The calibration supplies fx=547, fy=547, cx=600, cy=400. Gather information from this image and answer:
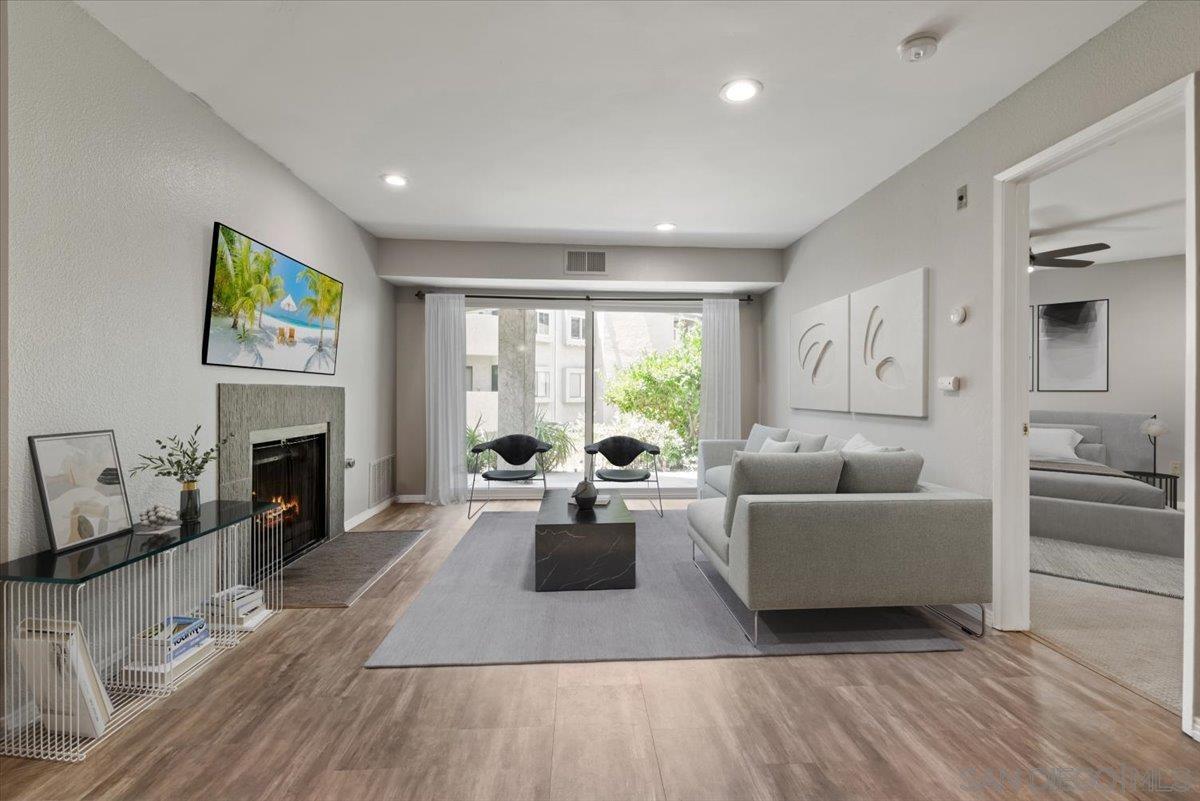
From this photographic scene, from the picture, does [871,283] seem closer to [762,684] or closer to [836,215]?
[836,215]

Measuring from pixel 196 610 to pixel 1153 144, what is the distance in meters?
5.66

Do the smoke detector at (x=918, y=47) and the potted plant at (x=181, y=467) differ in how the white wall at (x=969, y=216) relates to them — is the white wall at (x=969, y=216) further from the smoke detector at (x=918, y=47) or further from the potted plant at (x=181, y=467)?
the potted plant at (x=181, y=467)

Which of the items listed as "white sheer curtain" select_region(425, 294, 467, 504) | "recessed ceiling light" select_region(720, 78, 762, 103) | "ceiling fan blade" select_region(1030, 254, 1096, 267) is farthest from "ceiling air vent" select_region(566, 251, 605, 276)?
"ceiling fan blade" select_region(1030, 254, 1096, 267)

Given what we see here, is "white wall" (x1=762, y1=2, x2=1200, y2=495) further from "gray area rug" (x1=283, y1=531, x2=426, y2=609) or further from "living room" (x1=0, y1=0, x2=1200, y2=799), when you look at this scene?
"gray area rug" (x1=283, y1=531, x2=426, y2=609)

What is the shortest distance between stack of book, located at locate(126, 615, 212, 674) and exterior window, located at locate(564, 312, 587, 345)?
425 cm

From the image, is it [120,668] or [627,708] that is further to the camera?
[120,668]

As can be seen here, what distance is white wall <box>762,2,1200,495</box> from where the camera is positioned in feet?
6.68

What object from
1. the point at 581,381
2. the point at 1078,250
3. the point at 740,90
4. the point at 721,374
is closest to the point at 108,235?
the point at 740,90

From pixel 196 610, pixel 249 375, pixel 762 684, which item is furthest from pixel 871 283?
pixel 196 610

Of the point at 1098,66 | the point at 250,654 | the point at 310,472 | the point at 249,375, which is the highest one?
the point at 1098,66

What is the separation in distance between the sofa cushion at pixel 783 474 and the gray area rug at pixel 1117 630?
1254 millimetres

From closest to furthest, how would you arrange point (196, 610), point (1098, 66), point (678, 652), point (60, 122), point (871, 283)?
point (60, 122)
point (1098, 66)
point (678, 652)
point (196, 610)
point (871, 283)

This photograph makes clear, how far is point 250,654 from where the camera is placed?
2.46 meters

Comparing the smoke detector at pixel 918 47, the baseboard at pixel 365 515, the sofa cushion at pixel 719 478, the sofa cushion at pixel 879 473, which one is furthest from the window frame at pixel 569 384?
the smoke detector at pixel 918 47
